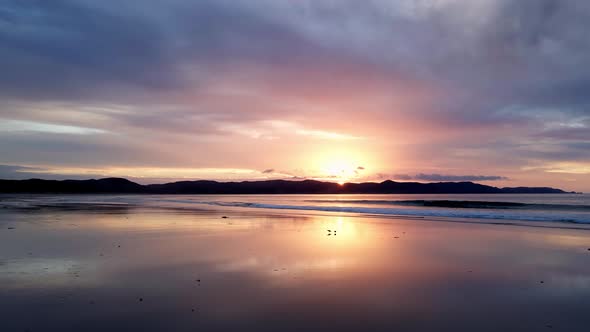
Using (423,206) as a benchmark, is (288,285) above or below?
below

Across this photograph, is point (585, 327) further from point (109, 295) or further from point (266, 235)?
point (266, 235)

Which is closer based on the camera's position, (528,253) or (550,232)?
(528,253)

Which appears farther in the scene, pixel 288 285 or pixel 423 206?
pixel 423 206

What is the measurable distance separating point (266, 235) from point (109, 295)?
916cm

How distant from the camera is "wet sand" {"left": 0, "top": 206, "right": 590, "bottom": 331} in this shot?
5.46 metres

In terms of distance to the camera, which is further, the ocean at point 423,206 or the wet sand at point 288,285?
the ocean at point 423,206

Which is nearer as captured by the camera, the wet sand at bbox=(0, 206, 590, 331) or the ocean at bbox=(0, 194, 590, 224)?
the wet sand at bbox=(0, 206, 590, 331)

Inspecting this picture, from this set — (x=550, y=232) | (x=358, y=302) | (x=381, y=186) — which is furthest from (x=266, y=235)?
(x=381, y=186)

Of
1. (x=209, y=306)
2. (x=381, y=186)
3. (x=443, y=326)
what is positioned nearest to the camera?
(x=443, y=326)

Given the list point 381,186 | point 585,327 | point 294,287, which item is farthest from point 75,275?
point 381,186

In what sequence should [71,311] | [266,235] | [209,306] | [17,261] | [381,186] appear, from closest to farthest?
1. [71,311]
2. [209,306]
3. [17,261]
4. [266,235]
5. [381,186]

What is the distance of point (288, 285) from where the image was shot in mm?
7477

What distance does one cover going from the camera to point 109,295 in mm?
6586

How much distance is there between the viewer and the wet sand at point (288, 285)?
17.9 feet
